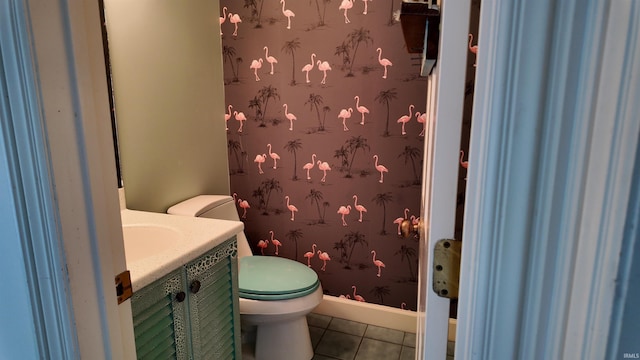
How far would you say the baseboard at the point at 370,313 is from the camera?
2.17 metres

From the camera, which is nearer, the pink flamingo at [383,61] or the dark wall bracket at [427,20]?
the dark wall bracket at [427,20]

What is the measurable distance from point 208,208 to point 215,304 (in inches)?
23.8

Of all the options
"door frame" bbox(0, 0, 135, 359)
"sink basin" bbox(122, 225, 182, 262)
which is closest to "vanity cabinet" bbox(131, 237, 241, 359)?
"sink basin" bbox(122, 225, 182, 262)

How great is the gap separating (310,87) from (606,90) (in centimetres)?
183

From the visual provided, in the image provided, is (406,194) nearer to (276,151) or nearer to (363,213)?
(363,213)

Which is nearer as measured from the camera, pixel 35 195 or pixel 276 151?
pixel 35 195

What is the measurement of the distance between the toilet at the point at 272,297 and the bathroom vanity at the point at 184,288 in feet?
0.78

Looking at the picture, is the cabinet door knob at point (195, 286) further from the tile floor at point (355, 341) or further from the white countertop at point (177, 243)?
the tile floor at point (355, 341)

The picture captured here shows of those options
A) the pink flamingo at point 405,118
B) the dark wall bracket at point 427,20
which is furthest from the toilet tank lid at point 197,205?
the dark wall bracket at point 427,20

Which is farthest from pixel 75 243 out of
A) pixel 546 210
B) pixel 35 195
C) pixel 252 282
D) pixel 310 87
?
pixel 310 87

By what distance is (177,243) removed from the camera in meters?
1.23

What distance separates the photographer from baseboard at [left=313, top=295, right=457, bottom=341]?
2.17 metres

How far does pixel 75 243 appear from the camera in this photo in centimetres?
62

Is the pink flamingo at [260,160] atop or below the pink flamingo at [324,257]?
atop
